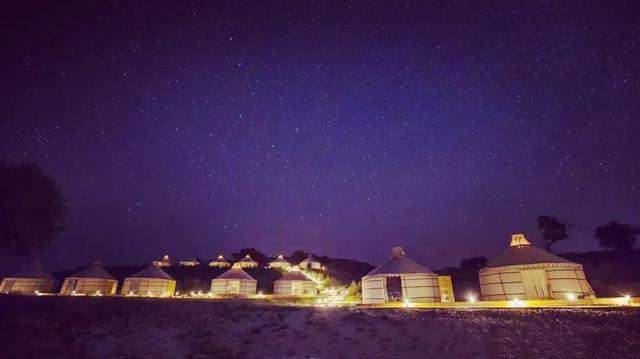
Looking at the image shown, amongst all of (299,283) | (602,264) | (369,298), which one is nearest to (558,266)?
(369,298)

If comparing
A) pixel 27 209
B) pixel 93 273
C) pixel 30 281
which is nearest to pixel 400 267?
pixel 27 209

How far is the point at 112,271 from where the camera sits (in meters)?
65.7

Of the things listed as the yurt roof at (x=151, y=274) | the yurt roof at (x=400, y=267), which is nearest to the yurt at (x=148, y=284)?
the yurt roof at (x=151, y=274)

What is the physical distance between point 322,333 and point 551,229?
68404 mm

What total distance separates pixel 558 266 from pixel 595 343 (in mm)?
12540

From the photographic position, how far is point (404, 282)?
93.4 feet

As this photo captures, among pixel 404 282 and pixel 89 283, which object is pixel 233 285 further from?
pixel 404 282

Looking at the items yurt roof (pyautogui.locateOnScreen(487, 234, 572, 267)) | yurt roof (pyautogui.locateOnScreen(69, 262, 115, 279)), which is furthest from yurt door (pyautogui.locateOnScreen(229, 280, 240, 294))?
yurt roof (pyautogui.locateOnScreen(487, 234, 572, 267))

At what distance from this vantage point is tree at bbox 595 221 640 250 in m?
69.3

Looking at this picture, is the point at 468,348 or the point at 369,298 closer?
the point at 468,348

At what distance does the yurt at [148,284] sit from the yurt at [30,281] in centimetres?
1219

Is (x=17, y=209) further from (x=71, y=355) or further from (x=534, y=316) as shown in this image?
(x=534, y=316)

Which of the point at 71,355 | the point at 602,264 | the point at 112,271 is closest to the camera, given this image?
the point at 71,355

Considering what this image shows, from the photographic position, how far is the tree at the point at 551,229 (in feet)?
227
